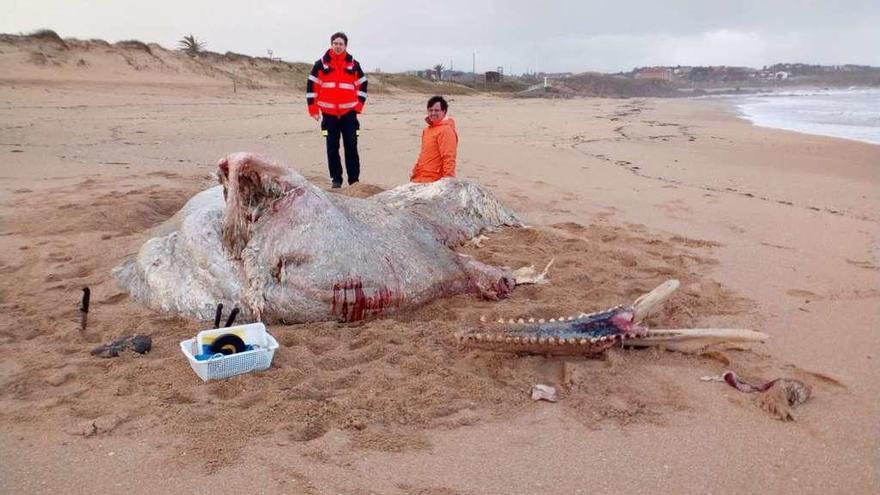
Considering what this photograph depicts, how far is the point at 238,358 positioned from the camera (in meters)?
3.40

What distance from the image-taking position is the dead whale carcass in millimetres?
4078

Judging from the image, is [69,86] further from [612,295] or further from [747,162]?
[612,295]

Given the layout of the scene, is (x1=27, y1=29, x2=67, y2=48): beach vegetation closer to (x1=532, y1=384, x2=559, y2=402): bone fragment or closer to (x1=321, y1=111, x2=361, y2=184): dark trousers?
(x1=321, y1=111, x2=361, y2=184): dark trousers

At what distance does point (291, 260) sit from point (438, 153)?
3.25 meters

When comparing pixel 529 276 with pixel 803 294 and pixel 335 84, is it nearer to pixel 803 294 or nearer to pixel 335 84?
pixel 803 294

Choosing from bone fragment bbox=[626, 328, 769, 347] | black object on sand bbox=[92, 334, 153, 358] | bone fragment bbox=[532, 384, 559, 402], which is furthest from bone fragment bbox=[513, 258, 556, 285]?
black object on sand bbox=[92, 334, 153, 358]

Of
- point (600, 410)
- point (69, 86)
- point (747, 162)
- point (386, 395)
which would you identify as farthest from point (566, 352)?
point (69, 86)

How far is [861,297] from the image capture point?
4.74m

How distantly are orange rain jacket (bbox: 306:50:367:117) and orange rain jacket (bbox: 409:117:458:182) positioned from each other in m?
1.64

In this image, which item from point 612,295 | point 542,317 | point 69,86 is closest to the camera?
point 542,317

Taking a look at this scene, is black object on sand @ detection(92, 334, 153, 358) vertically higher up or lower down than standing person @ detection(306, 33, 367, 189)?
lower down

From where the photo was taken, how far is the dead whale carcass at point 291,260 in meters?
4.08

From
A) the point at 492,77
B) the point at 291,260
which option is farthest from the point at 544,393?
the point at 492,77

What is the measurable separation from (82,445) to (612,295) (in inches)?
130
